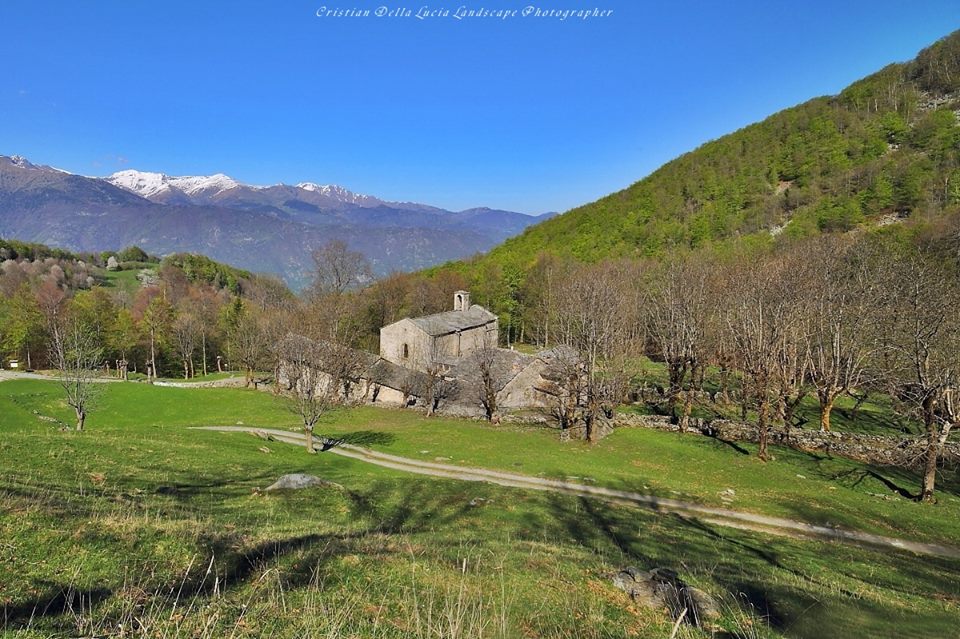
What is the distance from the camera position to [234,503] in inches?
555

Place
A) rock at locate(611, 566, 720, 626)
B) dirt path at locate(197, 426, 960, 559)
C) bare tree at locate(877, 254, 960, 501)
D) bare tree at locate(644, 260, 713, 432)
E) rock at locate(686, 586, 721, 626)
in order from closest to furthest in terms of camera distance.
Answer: rock at locate(686, 586, 721, 626), rock at locate(611, 566, 720, 626), dirt path at locate(197, 426, 960, 559), bare tree at locate(877, 254, 960, 501), bare tree at locate(644, 260, 713, 432)

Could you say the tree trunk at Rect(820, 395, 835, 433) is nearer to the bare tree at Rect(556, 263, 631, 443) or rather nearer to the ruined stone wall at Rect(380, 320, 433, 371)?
the bare tree at Rect(556, 263, 631, 443)

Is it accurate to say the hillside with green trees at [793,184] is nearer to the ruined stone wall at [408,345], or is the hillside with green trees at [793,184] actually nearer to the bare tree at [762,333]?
the ruined stone wall at [408,345]

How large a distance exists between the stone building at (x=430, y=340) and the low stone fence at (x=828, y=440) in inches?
954

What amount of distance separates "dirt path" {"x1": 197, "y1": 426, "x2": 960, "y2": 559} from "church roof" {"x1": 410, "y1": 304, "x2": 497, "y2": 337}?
105 feet

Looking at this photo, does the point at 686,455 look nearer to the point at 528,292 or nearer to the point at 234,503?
the point at 234,503

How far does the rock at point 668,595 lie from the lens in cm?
880

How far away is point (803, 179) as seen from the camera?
376ft

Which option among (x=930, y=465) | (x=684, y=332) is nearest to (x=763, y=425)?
(x=930, y=465)

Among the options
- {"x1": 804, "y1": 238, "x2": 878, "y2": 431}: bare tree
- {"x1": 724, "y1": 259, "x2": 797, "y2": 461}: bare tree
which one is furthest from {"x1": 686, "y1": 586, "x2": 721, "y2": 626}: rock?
{"x1": 804, "y1": 238, "x2": 878, "y2": 431}: bare tree

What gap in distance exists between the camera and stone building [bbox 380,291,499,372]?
63.6 metres

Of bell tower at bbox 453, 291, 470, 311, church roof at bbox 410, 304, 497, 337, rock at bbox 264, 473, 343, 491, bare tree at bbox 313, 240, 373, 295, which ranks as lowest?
rock at bbox 264, 473, 343, 491

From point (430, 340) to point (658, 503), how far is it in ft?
144

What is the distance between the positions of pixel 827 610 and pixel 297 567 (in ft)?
37.2
